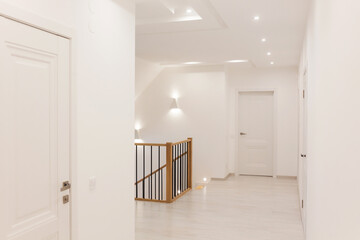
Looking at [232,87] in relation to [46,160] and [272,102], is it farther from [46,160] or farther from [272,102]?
[46,160]

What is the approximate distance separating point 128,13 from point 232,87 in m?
5.15

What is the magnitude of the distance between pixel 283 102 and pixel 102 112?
225 inches

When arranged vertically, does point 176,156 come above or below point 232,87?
below

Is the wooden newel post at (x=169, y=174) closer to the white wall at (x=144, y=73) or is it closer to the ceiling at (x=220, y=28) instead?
the ceiling at (x=220, y=28)

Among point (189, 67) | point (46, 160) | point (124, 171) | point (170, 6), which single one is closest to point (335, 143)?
point (46, 160)

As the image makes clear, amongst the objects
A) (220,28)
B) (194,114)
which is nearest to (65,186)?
(220,28)

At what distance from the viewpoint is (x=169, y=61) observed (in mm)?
6863

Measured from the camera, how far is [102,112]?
256cm

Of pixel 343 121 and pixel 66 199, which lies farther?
pixel 66 199

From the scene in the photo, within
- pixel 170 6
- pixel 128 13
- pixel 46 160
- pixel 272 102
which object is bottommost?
pixel 46 160

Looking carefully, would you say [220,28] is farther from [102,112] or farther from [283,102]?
[283,102]

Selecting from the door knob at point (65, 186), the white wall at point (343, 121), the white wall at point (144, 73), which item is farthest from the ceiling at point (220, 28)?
the door knob at point (65, 186)

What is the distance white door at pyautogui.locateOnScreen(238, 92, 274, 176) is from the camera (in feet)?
25.2

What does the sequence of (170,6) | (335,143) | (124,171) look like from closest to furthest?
(335,143) → (124,171) → (170,6)
